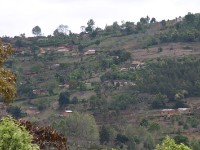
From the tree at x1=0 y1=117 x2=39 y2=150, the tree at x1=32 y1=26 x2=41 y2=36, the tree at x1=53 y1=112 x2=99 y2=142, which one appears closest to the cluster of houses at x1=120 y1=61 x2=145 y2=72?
the tree at x1=53 y1=112 x2=99 y2=142

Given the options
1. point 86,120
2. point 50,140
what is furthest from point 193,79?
point 50,140

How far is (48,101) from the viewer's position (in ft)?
199

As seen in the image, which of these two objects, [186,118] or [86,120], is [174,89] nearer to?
[186,118]

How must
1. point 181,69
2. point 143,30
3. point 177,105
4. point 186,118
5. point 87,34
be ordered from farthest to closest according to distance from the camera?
point 87,34 → point 143,30 → point 181,69 → point 177,105 → point 186,118

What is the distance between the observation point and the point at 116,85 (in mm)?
62875

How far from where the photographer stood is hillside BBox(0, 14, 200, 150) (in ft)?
154

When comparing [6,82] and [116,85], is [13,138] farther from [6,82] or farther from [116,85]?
[116,85]

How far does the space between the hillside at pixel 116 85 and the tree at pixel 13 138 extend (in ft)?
102

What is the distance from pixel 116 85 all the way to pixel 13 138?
5561 cm

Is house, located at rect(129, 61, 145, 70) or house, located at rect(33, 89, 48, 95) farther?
house, located at rect(129, 61, 145, 70)

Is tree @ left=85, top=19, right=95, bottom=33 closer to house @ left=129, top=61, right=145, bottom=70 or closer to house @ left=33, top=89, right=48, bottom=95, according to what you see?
house @ left=129, top=61, right=145, bottom=70

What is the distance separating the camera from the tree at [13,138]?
7.32 meters

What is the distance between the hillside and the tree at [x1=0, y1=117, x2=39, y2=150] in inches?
1228

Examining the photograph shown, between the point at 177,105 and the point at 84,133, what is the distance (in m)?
15.3
